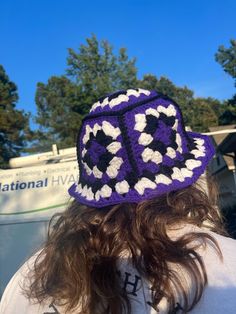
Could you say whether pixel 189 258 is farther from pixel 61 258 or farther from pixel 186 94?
pixel 186 94

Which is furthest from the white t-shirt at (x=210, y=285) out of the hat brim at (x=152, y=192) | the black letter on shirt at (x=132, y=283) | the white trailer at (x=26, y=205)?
the white trailer at (x=26, y=205)

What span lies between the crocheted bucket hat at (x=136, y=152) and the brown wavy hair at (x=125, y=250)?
42 millimetres

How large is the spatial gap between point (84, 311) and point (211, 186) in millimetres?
614

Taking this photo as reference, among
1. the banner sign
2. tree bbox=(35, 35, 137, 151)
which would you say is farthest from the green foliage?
the banner sign

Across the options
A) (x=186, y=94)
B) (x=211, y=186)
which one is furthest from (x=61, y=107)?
(x=211, y=186)

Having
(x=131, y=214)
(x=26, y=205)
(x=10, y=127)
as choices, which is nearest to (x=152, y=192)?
(x=131, y=214)

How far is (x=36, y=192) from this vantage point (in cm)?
692

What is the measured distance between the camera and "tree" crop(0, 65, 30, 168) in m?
33.9

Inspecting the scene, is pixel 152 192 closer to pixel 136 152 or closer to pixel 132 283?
pixel 136 152

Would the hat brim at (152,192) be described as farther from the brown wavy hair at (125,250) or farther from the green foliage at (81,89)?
the green foliage at (81,89)

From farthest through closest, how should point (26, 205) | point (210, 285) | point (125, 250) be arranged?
point (26, 205) → point (125, 250) → point (210, 285)

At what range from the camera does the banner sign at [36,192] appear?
6754 millimetres

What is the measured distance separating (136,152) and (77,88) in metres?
33.8

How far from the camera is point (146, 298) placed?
1269mm
